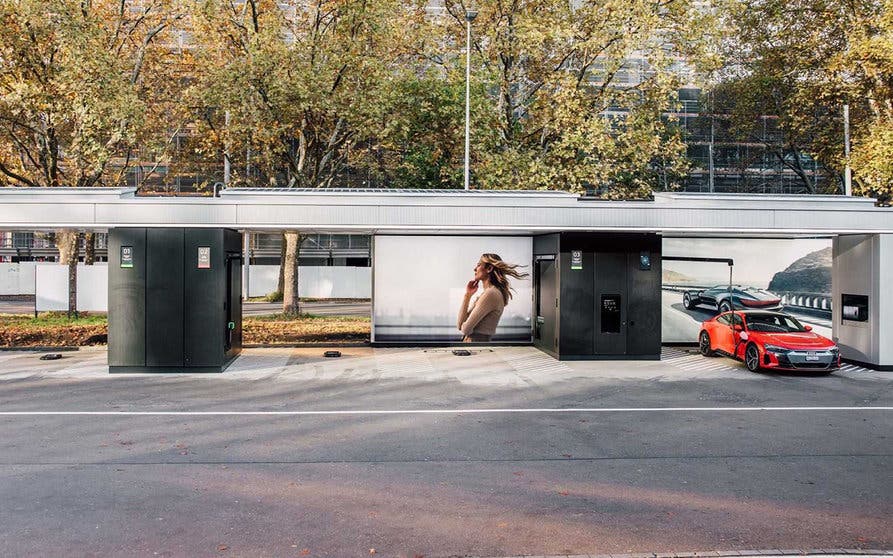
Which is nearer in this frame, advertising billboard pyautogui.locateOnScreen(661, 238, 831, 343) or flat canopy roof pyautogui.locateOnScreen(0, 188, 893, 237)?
flat canopy roof pyautogui.locateOnScreen(0, 188, 893, 237)

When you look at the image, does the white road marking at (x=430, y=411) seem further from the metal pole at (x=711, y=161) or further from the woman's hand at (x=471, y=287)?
the metal pole at (x=711, y=161)

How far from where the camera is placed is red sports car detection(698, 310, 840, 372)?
14320mm

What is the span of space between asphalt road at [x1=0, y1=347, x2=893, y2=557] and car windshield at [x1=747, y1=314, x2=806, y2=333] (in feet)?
5.72

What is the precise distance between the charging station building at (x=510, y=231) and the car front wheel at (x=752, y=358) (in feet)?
6.34

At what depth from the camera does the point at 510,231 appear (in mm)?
15812

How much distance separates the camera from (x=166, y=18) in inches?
992

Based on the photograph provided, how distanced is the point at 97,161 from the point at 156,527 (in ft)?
60.6

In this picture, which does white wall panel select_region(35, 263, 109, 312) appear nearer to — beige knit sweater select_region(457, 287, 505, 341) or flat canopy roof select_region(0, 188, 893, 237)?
flat canopy roof select_region(0, 188, 893, 237)

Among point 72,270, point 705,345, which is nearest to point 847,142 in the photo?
point 705,345

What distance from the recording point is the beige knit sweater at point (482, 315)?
58.7ft

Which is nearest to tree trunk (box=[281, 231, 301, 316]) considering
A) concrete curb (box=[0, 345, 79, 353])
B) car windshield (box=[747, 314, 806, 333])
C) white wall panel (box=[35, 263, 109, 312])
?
concrete curb (box=[0, 345, 79, 353])

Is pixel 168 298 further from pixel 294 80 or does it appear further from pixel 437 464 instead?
pixel 294 80

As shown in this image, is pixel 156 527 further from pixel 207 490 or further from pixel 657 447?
pixel 657 447

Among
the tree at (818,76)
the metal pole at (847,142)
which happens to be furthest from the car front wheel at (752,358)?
the metal pole at (847,142)
